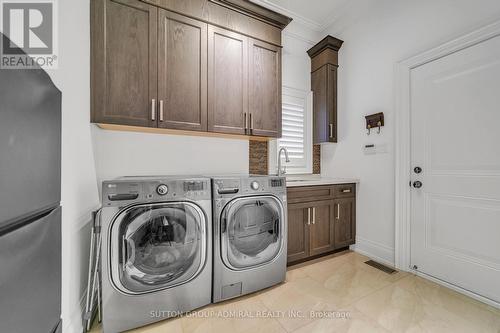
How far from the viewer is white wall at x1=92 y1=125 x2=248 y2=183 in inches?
72.8

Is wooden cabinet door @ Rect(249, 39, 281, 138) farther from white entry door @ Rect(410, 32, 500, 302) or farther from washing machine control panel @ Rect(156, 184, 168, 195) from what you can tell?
white entry door @ Rect(410, 32, 500, 302)

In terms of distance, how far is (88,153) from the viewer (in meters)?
1.56

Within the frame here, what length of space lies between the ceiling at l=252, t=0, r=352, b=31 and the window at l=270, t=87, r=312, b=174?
931 millimetres

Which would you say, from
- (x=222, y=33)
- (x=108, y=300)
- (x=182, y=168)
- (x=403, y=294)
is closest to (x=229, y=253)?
(x=108, y=300)

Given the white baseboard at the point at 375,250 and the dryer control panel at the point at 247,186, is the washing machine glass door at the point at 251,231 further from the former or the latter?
the white baseboard at the point at 375,250

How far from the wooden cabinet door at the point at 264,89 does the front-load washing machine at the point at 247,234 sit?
65cm

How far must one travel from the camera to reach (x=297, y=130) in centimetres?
284

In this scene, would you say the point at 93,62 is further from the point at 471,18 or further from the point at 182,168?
the point at 471,18

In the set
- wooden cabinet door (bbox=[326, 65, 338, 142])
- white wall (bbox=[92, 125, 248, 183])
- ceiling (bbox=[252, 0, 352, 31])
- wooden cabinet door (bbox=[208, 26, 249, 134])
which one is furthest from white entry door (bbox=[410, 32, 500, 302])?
white wall (bbox=[92, 125, 248, 183])

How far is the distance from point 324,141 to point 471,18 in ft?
5.23

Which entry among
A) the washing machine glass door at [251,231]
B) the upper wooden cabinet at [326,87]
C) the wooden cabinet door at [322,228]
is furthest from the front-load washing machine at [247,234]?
the upper wooden cabinet at [326,87]

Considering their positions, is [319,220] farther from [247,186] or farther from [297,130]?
[297,130]

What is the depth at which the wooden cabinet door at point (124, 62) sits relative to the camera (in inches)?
61.0

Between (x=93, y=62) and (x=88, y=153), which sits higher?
(x=93, y=62)
